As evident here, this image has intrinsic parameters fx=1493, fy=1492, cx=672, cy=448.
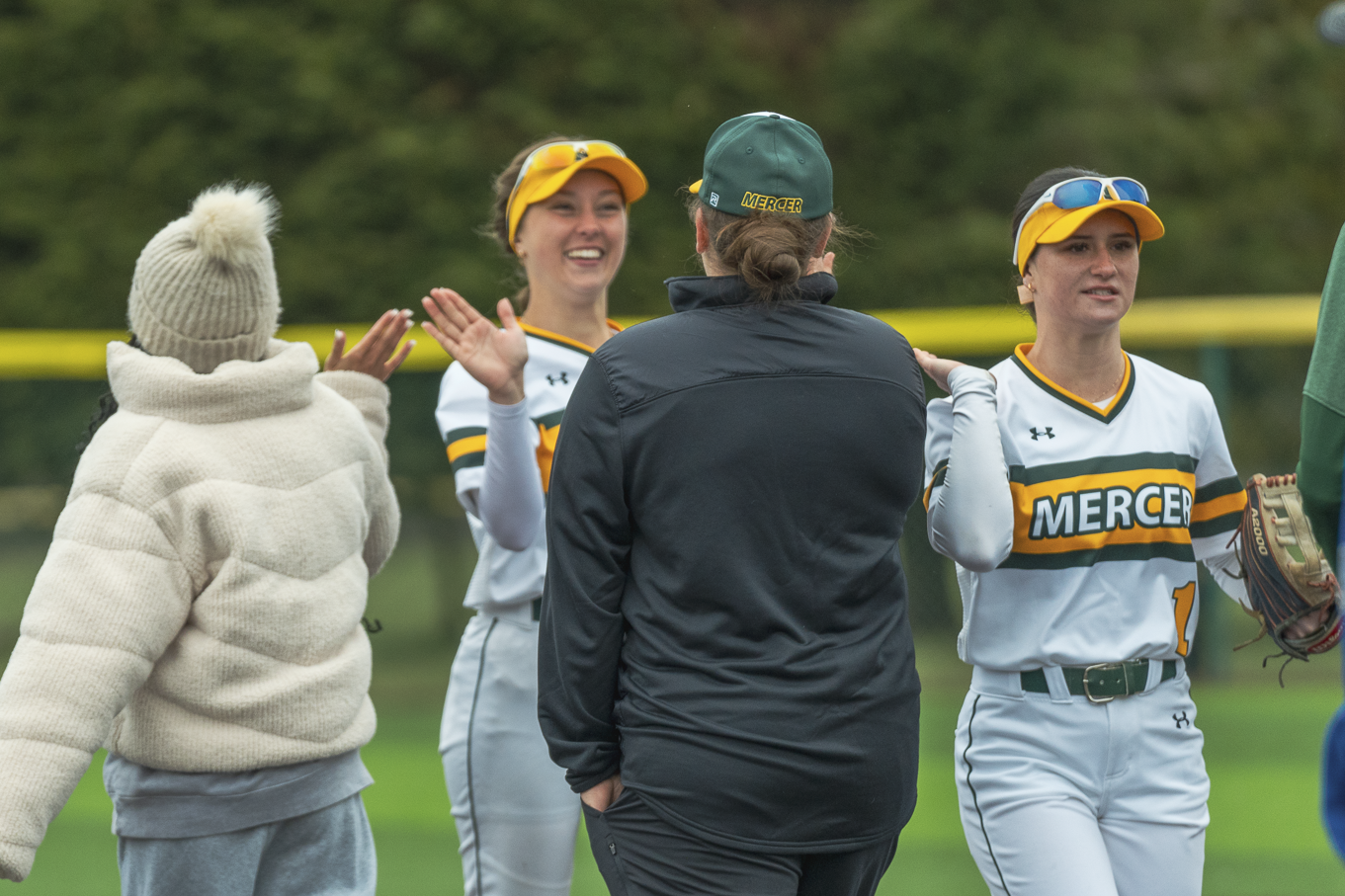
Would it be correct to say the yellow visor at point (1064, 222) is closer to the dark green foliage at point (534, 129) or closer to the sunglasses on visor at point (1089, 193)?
the sunglasses on visor at point (1089, 193)

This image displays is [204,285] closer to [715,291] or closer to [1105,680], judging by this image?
[715,291]

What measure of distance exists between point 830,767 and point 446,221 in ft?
34.4

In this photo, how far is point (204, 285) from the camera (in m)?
2.75

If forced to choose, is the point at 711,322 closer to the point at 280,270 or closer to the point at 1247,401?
the point at 1247,401

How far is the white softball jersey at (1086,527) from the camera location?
3018 mm

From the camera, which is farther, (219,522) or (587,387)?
(219,522)

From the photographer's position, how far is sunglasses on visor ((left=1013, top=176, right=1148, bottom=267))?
10.2ft

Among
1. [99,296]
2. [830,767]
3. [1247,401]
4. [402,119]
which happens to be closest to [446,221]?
[402,119]

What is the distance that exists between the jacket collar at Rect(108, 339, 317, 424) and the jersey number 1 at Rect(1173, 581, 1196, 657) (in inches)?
71.6

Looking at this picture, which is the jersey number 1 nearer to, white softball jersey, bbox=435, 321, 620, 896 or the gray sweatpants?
white softball jersey, bbox=435, 321, 620, 896

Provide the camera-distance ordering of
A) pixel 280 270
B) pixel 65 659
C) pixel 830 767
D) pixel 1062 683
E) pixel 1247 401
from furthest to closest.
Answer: pixel 280 270 < pixel 1247 401 < pixel 1062 683 < pixel 65 659 < pixel 830 767

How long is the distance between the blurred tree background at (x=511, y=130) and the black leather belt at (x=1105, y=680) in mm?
8744

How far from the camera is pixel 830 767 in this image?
230 centimetres

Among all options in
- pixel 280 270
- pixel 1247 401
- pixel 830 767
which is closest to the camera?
pixel 830 767
